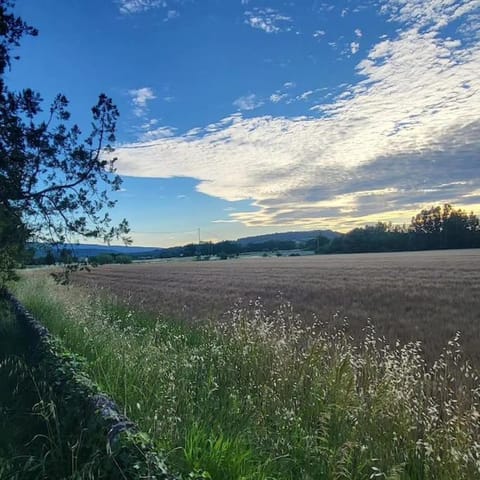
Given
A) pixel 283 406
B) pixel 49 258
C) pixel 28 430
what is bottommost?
pixel 28 430

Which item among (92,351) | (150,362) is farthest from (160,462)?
(92,351)

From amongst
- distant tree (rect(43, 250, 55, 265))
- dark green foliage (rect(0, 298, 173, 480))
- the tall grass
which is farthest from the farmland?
distant tree (rect(43, 250, 55, 265))

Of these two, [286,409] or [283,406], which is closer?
[286,409]

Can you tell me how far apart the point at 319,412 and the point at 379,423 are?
2.22 ft

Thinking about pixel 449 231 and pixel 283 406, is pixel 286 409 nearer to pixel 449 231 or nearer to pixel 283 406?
pixel 283 406

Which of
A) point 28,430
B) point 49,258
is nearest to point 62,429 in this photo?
point 28,430

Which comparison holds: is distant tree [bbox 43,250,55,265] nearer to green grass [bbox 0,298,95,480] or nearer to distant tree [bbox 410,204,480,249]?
green grass [bbox 0,298,95,480]

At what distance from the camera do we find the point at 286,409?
5.47 m

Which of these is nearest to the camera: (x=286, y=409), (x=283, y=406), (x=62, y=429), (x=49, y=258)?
(x=62, y=429)

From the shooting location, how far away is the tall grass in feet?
13.9

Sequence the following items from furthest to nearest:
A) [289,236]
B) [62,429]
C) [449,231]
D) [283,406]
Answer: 1. [289,236]
2. [449,231]
3. [283,406]
4. [62,429]

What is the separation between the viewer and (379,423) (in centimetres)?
533

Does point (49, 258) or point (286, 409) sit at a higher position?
point (49, 258)

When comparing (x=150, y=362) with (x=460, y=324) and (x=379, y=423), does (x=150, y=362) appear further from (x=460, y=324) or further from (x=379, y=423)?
(x=460, y=324)
